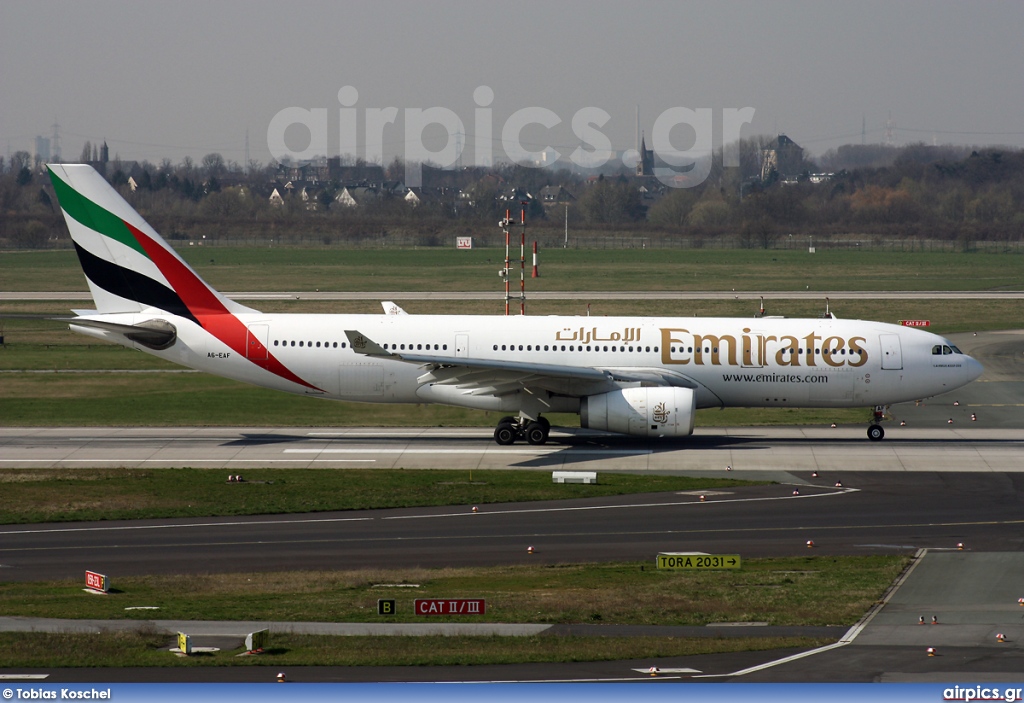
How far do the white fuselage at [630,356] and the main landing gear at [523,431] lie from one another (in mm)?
623

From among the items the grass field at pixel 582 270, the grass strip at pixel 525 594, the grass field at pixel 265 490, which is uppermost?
the grass field at pixel 582 270

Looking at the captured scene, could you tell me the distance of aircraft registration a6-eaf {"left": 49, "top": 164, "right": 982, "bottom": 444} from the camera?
39406 mm

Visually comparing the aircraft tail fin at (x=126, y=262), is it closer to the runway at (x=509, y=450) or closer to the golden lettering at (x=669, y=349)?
the runway at (x=509, y=450)

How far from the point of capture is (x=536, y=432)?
39.5 meters

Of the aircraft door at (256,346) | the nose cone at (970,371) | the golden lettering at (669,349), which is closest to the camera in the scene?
the golden lettering at (669,349)

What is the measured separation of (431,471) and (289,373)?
7.94 meters

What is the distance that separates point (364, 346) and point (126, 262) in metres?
9.65

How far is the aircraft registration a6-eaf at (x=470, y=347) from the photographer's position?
39.4 m

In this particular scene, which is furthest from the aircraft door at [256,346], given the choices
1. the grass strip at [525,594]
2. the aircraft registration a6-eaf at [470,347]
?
the grass strip at [525,594]

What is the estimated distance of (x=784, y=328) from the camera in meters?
40.1

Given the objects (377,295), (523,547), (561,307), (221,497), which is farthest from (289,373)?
(377,295)

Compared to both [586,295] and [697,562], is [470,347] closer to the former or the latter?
[697,562]

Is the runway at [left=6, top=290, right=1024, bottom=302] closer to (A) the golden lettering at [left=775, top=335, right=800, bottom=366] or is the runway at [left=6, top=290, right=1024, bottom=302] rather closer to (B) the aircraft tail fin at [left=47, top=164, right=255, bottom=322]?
(B) the aircraft tail fin at [left=47, top=164, right=255, bottom=322]

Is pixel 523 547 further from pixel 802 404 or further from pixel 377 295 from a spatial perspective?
pixel 377 295
